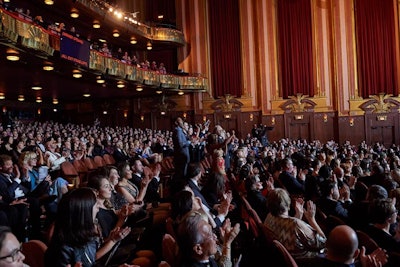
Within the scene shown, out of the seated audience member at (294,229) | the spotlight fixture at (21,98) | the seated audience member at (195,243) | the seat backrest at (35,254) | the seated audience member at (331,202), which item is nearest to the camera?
the seated audience member at (195,243)

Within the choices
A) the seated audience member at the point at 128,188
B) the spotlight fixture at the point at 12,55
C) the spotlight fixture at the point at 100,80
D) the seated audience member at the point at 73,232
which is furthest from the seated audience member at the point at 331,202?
the spotlight fixture at the point at 100,80

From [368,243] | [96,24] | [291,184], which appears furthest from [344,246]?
[96,24]

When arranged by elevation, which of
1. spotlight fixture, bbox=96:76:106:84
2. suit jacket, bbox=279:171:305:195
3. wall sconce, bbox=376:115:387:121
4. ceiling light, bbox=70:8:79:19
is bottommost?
suit jacket, bbox=279:171:305:195

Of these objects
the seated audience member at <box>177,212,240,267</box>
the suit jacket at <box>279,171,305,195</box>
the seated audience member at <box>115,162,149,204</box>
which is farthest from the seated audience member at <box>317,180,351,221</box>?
the seated audience member at <box>177,212,240,267</box>

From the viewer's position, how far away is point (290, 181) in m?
5.19

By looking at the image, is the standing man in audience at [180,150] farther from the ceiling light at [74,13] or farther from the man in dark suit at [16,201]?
the ceiling light at [74,13]

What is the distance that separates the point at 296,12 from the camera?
17891 mm

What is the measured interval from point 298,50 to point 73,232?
1687cm

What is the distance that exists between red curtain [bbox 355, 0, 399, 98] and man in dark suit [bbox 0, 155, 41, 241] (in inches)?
603

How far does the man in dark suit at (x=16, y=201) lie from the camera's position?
3.76 metres

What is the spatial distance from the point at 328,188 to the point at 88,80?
11.8 metres

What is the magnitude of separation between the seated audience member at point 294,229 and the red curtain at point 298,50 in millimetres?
15236

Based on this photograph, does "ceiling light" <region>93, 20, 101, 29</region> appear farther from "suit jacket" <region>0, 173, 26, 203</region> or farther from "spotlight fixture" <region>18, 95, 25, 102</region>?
"suit jacket" <region>0, 173, 26, 203</region>

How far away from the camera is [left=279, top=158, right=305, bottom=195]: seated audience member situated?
201 inches
